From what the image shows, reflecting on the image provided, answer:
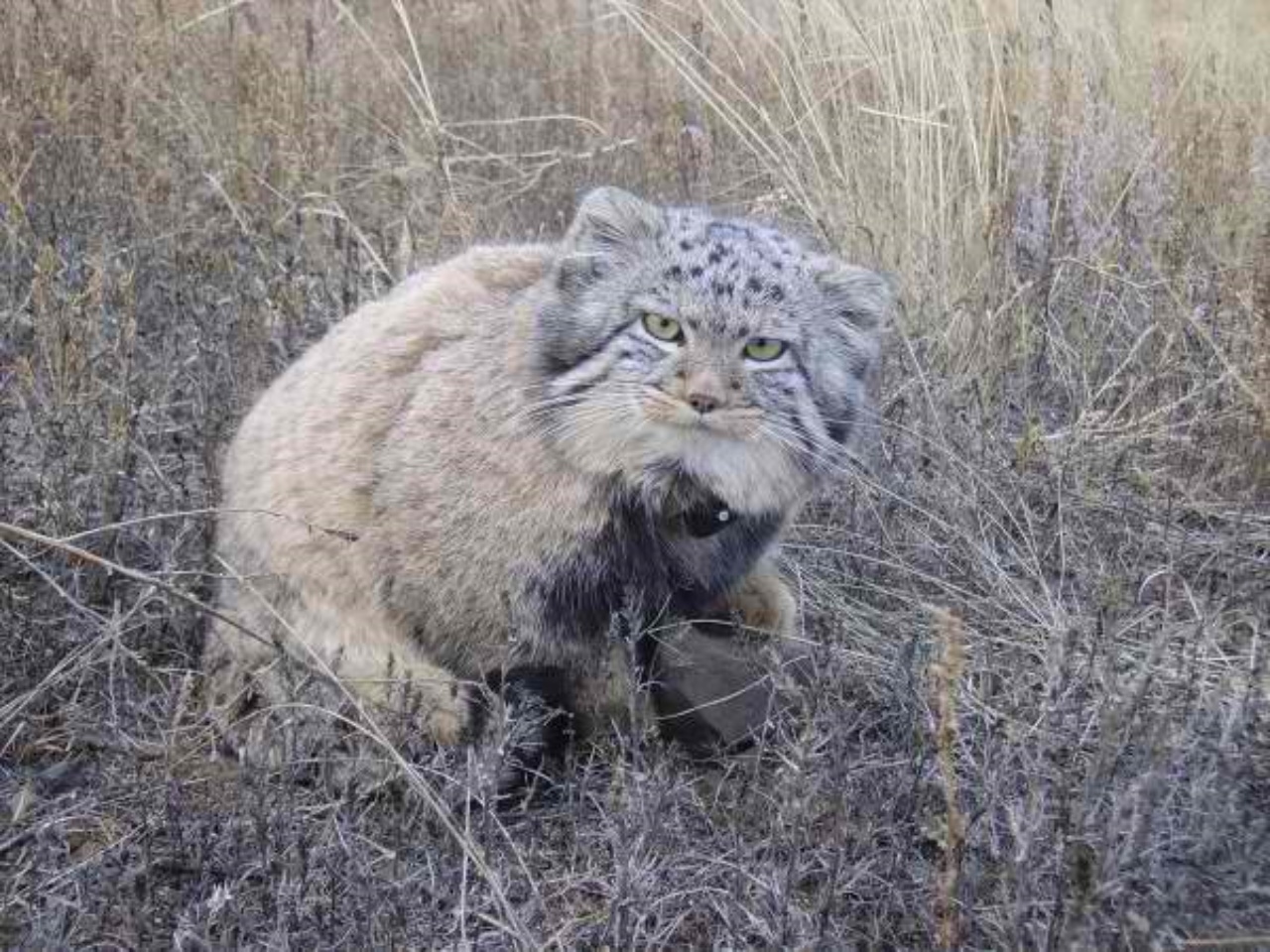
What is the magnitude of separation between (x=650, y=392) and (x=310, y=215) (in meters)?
2.50

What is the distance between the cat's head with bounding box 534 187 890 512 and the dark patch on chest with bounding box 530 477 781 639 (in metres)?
0.08

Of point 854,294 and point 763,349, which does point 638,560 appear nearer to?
point 763,349

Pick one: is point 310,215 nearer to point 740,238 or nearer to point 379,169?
point 379,169

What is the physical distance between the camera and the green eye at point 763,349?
10.4 feet

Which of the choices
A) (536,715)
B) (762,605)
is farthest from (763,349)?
(536,715)

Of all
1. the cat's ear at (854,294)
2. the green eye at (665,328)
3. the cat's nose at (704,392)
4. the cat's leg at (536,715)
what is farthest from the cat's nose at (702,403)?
the cat's leg at (536,715)

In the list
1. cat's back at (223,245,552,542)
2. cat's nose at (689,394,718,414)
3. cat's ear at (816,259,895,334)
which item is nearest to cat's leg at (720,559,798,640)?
cat's ear at (816,259,895,334)

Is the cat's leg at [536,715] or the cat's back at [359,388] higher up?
the cat's back at [359,388]

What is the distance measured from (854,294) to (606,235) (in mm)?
631

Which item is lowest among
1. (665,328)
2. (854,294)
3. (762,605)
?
(762,605)

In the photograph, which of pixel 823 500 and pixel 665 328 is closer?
pixel 665 328

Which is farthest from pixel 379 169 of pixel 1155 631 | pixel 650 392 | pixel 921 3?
pixel 1155 631

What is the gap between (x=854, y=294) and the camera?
345 cm

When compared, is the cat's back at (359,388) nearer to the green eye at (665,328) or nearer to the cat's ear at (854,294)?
the green eye at (665,328)
